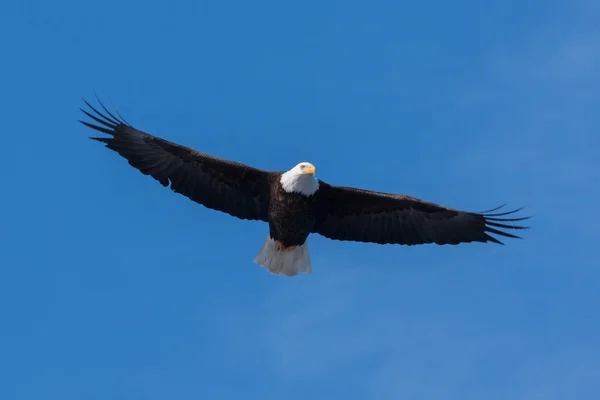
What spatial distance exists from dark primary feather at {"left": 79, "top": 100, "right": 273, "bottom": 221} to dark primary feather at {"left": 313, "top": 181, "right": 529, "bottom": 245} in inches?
33.0

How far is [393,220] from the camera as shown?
1359 cm

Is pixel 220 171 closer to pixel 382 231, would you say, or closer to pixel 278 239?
pixel 278 239

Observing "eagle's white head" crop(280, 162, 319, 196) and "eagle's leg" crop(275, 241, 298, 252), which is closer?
"eagle's white head" crop(280, 162, 319, 196)

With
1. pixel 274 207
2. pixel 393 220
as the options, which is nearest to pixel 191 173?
pixel 274 207

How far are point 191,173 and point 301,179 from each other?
5.08 feet

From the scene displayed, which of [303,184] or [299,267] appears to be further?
[299,267]

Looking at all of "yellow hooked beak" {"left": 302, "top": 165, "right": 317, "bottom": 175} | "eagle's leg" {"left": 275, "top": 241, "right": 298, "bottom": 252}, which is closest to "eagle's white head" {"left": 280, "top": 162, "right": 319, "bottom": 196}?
"yellow hooked beak" {"left": 302, "top": 165, "right": 317, "bottom": 175}

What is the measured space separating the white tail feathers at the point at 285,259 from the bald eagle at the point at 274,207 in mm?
149

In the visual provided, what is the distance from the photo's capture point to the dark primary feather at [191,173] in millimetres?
13430

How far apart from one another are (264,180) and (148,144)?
5.08 feet

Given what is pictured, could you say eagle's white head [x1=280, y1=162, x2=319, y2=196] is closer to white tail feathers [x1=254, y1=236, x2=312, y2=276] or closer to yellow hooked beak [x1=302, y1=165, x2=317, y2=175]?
yellow hooked beak [x1=302, y1=165, x2=317, y2=175]

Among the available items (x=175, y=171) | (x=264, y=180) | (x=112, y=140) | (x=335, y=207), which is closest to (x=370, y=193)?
(x=335, y=207)

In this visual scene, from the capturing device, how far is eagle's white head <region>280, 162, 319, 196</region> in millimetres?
12828

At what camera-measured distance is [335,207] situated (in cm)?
1358
